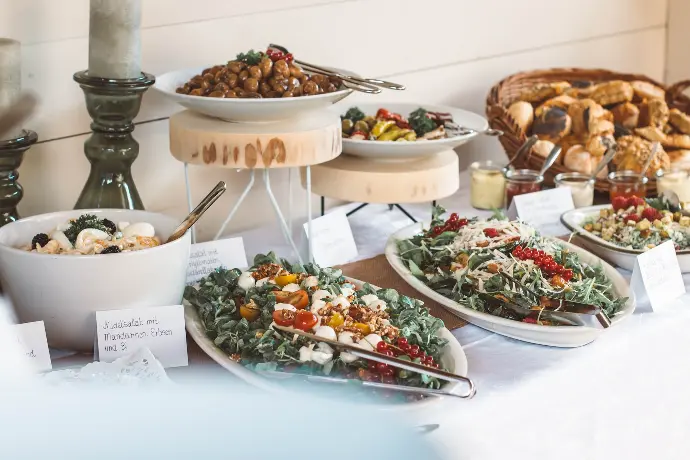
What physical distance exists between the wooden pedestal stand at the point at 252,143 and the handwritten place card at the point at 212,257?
0.11m

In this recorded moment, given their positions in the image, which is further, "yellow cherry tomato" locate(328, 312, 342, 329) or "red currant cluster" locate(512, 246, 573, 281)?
"red currant cluster" locate(512, 246, 573, 281)

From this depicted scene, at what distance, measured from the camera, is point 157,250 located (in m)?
0.95

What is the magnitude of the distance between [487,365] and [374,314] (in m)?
0.18

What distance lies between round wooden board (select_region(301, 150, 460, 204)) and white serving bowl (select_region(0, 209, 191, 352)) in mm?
464

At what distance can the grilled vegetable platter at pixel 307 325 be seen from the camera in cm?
89

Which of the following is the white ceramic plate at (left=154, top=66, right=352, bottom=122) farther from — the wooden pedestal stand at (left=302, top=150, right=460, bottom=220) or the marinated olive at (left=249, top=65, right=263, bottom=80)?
the wooden pedestal stand at (left=302, top=150, right=460, bottom=220)

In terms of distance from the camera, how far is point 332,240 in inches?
53.7

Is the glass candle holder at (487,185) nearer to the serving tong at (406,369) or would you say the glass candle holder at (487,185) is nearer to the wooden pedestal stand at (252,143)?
the wooden pedestal stand at (252,143)

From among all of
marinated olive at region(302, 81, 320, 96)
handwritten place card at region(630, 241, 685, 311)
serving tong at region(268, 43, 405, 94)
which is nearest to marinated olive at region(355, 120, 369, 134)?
serving tong at region(268, 43, 405, 94)

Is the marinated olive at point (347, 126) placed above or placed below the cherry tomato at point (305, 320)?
above

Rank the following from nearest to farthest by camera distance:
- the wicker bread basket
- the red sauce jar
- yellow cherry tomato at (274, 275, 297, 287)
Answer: yellow cherry tomato at (274, 275, 297, 287) < the red sauce jar < the wicker bread basket

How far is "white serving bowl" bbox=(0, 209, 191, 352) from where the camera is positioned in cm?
91

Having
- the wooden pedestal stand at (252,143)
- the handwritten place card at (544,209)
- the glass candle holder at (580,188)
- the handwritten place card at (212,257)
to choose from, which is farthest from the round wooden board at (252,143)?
the glass candle holder at (580,188)

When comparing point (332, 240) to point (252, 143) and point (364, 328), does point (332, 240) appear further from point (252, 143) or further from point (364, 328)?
point (364, 328)
